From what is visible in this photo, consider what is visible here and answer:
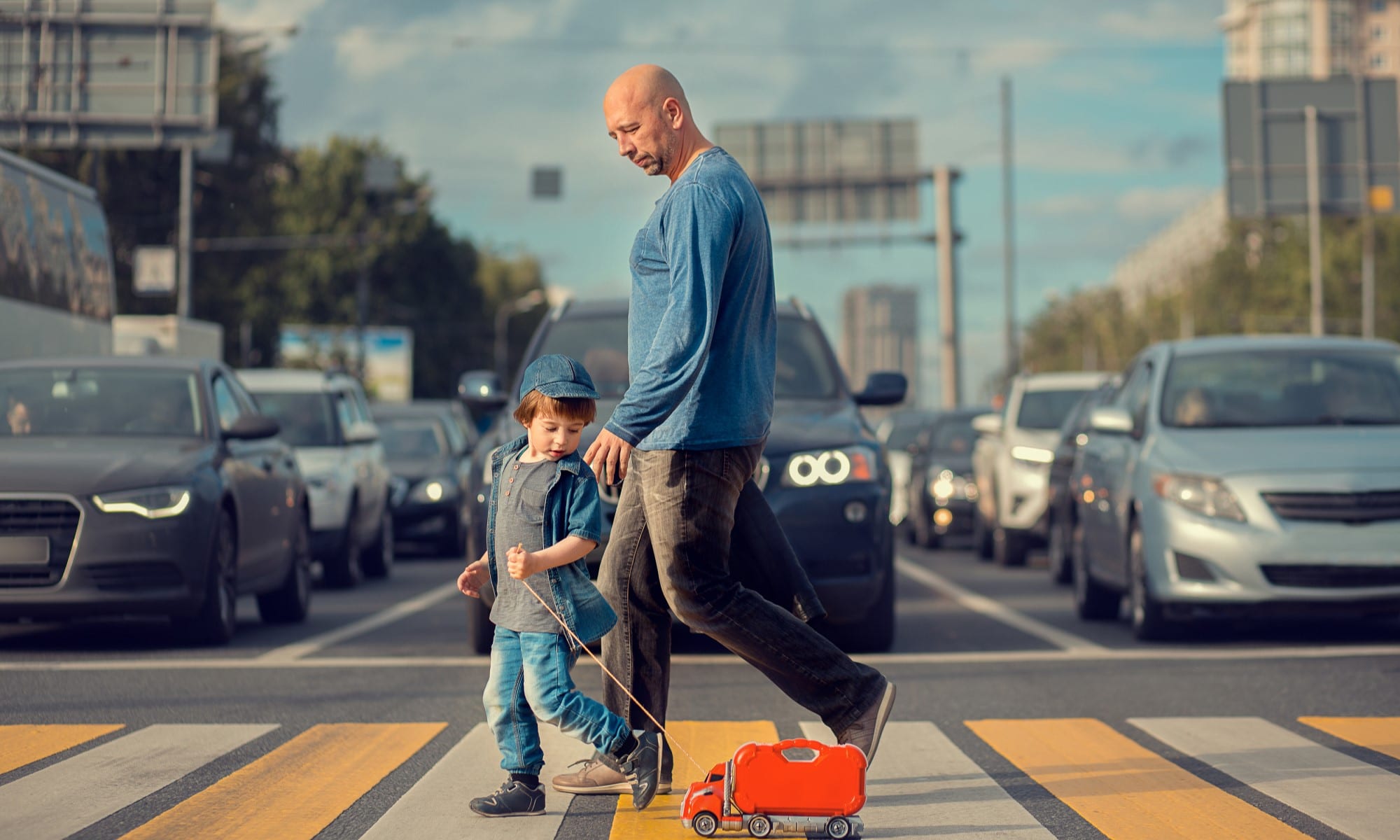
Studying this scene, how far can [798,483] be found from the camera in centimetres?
920

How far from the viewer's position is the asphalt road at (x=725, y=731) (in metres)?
5.29

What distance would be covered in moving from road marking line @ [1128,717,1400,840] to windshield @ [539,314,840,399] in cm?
348

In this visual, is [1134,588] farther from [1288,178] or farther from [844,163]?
[844,163]

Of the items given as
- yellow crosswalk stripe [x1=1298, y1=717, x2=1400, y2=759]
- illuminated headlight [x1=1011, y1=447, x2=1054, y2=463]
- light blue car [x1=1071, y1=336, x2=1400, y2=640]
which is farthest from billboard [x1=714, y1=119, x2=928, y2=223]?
yellow crosswalk stripe [x1=1298, y1=717, x2=1400, y2=759]

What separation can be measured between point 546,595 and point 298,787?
3.90 ft

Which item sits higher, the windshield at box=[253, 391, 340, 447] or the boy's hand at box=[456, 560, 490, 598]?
the windshield at box=[253, 391, 340, 447]

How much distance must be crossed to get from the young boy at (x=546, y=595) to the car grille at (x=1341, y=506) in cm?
562

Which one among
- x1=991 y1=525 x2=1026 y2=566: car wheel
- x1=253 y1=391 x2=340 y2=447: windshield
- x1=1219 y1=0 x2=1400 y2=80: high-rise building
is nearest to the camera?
x1=253 y1=391 x2=340 y2=447: windshield

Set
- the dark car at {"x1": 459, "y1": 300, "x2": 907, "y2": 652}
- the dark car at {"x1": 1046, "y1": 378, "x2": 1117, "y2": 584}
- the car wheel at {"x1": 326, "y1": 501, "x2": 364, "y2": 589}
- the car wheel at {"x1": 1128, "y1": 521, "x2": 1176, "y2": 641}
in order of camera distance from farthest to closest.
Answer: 1. the car wheel at {"x1": 326, "y1": 501, "x2": 364, "y2": 589}
2. the dark car at {"x1": 1046, "y1": 378, "x2": 1117, "y2": 584}
3. the car wheel at {"x1": 1128, "y1": 521, "x2": 1176, "y2": 641}
4. the dark car at {"x1": 459, "y1": 300, "x2": 907, "y2": 652}

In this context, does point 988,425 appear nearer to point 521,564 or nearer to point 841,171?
point 521,564

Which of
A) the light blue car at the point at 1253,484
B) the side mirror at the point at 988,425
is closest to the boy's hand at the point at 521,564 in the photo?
the light blue car at the point at 1253,484

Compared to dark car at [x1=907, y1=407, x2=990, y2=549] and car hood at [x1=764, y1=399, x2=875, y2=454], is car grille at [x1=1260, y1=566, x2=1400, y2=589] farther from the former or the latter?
dark car at [x1=907, y1=407, x2=990, y2=549]

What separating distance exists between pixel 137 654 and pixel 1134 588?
5.38 metres

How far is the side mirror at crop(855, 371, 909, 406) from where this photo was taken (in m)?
10.1
